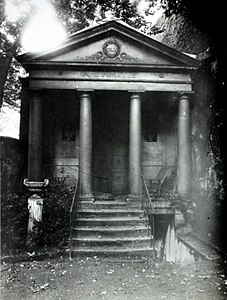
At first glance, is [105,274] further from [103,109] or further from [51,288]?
[103,109]

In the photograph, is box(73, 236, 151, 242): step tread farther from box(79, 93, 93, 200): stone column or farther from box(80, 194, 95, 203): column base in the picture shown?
box(79, 93, 93, 200): stone column

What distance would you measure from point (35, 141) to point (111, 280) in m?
5.70

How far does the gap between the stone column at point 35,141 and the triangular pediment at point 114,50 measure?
1.54 meters

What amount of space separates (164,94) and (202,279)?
6904 millimetres

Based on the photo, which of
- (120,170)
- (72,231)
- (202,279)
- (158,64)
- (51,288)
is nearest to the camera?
(51,288)

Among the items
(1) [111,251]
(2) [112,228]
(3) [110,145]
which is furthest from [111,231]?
(3) [110,145]

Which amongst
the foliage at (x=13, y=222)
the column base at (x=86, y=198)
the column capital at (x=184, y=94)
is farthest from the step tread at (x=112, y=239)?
the column capital at (x=184, y=94)

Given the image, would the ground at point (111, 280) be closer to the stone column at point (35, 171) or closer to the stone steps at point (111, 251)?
the stone steps at point (111, 251)

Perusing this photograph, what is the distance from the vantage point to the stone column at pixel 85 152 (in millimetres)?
10031

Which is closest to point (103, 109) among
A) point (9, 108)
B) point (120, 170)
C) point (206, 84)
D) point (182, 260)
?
point (120, 170)

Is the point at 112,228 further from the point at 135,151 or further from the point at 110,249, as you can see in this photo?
the point at 135,151

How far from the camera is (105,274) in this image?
651 cm

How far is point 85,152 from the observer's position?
398 inches

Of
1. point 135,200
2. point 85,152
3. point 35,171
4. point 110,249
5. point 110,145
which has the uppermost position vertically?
point 110,145
